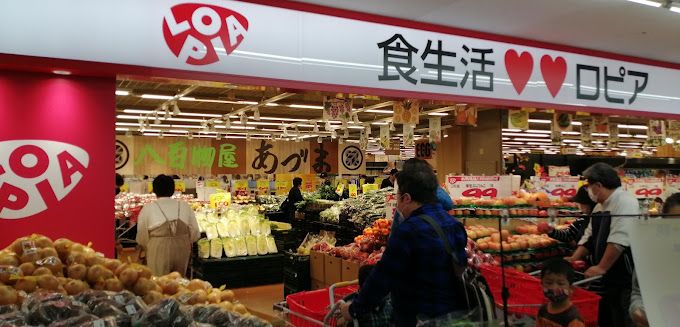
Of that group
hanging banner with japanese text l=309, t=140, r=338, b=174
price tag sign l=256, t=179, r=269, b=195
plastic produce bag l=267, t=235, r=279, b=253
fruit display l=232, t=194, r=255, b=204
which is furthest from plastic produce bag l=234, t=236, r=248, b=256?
hanging banner with japanese text l=309, t=140, r=338, b=174

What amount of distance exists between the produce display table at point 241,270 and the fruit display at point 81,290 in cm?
448

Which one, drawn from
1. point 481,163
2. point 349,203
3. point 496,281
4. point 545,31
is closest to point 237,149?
point 349,203

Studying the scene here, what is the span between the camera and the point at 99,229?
4.47m

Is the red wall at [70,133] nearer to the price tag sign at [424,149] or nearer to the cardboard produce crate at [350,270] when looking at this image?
the cardboard produce crate at [350,270]

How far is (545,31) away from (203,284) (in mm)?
5055

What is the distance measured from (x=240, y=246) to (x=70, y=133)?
3.93m

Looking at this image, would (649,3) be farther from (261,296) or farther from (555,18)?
(261,296)

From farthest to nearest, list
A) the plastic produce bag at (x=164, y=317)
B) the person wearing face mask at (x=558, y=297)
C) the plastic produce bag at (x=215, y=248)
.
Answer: the plastic produce bag at (x=215, y=248), the person wearing face mask at (x=558, y=297), the plastic produce bag at (x=164, y=317)

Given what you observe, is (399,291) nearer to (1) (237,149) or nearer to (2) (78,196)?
(2) (78,196)

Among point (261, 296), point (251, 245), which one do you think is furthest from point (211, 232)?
point (261, 296)

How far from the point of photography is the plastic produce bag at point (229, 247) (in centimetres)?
776

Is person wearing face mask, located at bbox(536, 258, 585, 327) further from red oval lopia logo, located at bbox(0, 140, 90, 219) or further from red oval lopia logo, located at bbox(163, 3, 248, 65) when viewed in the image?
red oval lopia logo, located at bbox(0, 140, 90, 219)

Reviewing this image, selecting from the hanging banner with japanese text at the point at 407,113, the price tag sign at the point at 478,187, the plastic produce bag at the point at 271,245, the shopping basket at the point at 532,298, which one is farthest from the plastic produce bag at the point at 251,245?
the shopping basket at the point at 532,298

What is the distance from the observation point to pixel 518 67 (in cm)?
633
